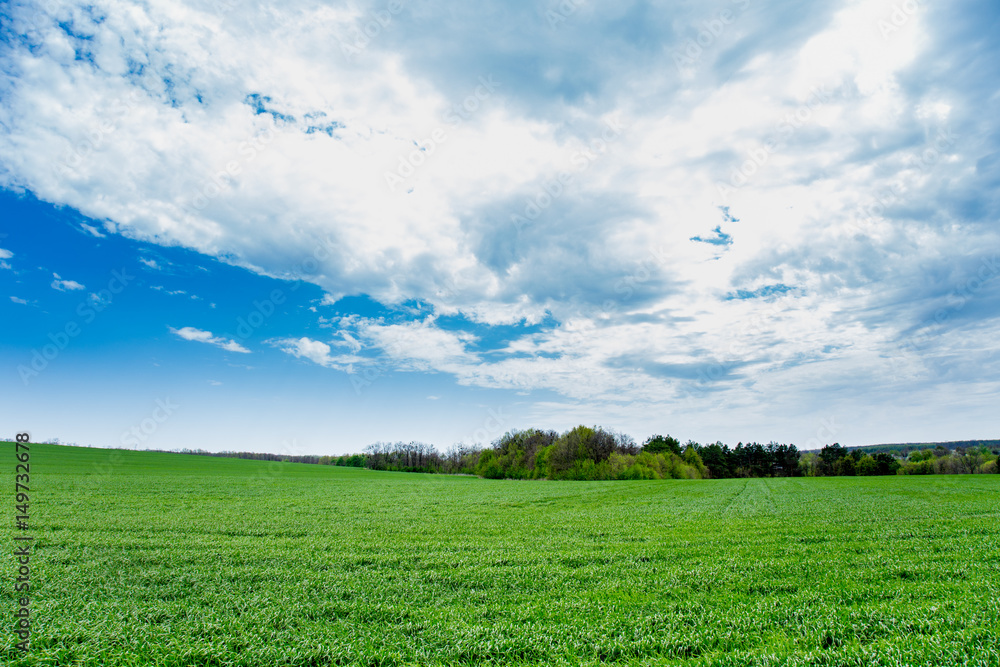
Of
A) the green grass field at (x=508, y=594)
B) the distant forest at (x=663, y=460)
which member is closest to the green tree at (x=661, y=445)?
the distant forest at (x=663, y=460)

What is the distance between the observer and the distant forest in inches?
3516

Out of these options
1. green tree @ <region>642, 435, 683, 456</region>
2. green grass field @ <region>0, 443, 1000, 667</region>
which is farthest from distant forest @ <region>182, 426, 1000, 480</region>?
green grass field @ <region>0, 443, 1000, 667</region>

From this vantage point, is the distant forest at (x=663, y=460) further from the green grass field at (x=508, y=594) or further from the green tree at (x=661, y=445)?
the green grass field at (x=508, y=594)

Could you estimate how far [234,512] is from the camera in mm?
23219

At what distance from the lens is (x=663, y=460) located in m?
91.6

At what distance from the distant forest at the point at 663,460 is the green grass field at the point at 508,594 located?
7270 centimetres

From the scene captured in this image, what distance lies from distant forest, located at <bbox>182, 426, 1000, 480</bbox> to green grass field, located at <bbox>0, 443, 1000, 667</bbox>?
239 feet

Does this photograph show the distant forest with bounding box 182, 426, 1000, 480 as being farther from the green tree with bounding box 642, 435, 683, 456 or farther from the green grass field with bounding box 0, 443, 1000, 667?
the green grass field with bounding box 0, 443, 1000, 667

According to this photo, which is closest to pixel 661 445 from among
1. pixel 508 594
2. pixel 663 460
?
pixel 663 460

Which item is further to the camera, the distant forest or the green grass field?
the distant forest

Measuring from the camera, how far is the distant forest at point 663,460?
8931 centimetres

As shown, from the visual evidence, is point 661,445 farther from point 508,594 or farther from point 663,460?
point 508,594

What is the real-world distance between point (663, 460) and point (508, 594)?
9041 centimetres

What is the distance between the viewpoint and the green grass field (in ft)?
22.2
